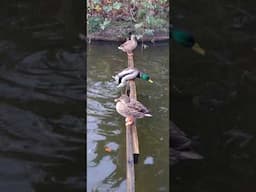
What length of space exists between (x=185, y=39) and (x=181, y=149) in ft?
0.68

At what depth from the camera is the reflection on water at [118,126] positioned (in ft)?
2.52

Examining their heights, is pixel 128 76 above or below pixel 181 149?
above

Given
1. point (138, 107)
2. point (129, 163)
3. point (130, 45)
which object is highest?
point (130, 45)

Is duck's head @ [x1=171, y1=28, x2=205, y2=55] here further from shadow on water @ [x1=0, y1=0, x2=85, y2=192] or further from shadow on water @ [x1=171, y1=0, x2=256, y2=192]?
shadow on water @ [x1=0, y1=0, x2=85, y2=192]

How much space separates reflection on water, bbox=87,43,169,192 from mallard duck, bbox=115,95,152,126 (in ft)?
0.08

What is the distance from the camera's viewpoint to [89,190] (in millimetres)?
761

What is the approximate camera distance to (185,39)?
73cm

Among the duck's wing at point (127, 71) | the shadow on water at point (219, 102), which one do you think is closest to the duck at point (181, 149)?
the shadow on water at point (219, 102)

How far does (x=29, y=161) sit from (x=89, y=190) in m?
0.13

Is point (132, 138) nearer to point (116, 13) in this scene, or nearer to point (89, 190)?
point (89, 190)

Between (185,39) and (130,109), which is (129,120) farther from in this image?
(185,39)

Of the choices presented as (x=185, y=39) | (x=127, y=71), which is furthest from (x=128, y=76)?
(x=185, y=39)

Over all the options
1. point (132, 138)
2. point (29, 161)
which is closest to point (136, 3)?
point (132, 138)

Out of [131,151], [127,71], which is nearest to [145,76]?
[127,71]
